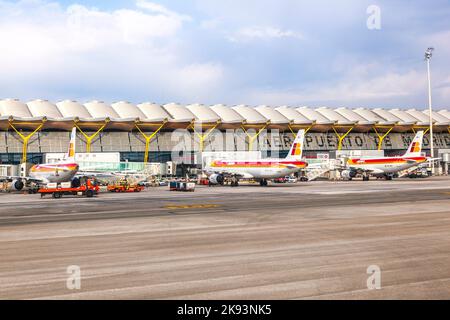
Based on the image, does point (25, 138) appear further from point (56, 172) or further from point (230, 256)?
point (230, 256)

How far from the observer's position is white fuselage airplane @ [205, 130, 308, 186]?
Result: 236 feet

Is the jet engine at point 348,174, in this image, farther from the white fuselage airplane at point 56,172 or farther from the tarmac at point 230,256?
the tarmac at point 230,256

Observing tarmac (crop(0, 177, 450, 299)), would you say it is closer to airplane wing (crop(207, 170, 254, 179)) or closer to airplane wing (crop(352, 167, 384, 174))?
airplane wing (crop(207, 170, 254, 179))

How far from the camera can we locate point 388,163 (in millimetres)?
90375

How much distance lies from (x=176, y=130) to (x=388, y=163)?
51946 mm

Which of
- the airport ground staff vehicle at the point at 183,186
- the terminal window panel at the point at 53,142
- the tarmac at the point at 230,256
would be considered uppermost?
the terminal window panel at the point at 53,142

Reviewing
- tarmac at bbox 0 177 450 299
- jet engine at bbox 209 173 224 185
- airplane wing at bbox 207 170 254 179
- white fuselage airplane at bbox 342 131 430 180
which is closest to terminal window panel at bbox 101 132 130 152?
airplane wing at bbox 207 170 254 179

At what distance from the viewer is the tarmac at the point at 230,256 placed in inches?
467

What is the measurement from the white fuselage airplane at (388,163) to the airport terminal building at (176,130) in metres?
26.1

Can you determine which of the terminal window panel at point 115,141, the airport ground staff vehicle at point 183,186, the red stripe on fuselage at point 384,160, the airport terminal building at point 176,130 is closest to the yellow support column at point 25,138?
the airport terminal building at point 176,130

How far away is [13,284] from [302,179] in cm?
9130

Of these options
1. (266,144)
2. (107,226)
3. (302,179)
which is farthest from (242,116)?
(107,226)

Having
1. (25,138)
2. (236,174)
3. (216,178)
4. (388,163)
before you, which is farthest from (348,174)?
(25,138)

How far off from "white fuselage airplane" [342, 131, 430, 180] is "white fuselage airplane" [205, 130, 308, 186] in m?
24.5
